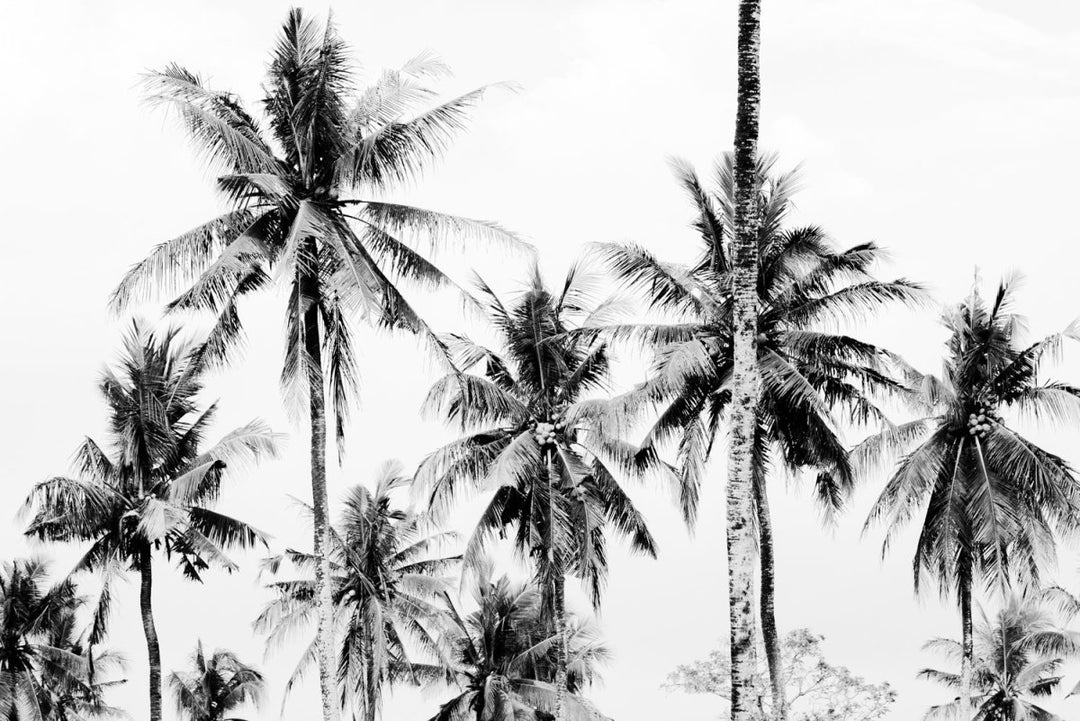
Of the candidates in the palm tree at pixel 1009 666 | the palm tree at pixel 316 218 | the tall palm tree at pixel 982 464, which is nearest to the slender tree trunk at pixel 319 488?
the palm tree at pixel 316 218

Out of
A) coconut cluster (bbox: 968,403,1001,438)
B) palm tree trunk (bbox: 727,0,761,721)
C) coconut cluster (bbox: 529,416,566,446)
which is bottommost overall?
palm tree trunk (bbox: 727,0,761,721)

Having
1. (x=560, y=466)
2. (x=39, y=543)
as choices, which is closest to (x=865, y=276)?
(x=560, y=466)

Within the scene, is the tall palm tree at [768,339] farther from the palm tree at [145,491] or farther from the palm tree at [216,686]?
the palm tree at [216,686]

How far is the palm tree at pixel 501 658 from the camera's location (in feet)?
131

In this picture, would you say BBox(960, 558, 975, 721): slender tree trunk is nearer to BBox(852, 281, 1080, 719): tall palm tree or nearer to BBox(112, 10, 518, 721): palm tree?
BBox(852, 281, 1080, 719): tall palm tree

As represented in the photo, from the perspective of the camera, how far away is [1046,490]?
30109mm

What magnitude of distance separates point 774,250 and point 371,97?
8.93m

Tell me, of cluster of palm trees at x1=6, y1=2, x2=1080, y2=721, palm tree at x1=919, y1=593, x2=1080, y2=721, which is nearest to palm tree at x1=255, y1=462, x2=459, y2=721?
cluster of palm trees at x1=6, y1=2, x2=1080, y2=721

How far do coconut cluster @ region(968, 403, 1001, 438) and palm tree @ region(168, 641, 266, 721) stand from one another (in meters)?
28.2

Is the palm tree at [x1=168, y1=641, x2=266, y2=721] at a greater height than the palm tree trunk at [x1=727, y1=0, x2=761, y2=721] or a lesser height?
greater

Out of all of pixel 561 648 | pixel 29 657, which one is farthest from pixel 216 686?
pixel 561 648

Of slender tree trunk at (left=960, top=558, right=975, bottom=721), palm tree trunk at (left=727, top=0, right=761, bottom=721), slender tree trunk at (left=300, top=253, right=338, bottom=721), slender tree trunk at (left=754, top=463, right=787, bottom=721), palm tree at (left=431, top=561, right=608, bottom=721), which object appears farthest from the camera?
palm tree at (left=431, top=561, right=608, bottom=721)

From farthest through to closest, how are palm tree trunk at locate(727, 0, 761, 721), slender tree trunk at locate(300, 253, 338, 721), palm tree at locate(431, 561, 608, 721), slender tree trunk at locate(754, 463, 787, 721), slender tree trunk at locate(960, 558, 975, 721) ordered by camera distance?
palm tree at locate(431, 561, 608, 721) < slender tree trunk at locate(960, 558, 975, 721) < slender tree trunk at locate(754, 463, 787, 721) < slender tree trunk at locate(300, 253, 338, 721) < palm tree trunk at locate(727, 0, 761, 721)

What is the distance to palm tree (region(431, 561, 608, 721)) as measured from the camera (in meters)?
39.8
